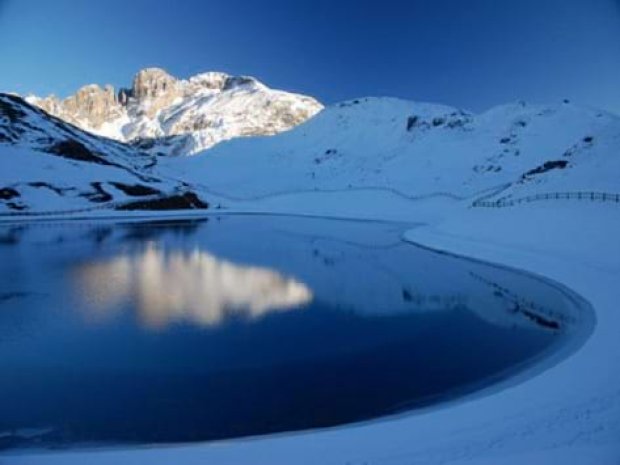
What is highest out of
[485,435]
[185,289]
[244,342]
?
[485,435]

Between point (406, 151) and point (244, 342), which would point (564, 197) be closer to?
point (244, 342)

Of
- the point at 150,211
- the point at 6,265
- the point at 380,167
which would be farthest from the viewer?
the point at 380,167

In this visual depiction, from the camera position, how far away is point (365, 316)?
18656 millimetres

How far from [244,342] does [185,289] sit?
869 cm

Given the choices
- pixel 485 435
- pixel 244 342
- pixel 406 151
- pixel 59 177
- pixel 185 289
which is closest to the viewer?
pixel 485 435

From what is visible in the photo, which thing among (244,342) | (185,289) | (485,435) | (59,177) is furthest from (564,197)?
(59,177)

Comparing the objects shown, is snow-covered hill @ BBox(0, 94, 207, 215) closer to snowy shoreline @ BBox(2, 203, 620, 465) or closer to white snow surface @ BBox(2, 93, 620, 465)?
white snow surface @ BBox(2, 93, 620, 465)

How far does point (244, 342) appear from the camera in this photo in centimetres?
1514

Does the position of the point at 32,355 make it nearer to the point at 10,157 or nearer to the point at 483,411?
the point at 483,411

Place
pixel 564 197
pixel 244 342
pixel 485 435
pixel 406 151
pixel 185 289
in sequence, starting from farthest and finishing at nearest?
pixel 406 151
pixel 564 197
pixel 185 289
pixel 244 342
pixel 485 435

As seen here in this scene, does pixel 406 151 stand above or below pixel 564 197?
above

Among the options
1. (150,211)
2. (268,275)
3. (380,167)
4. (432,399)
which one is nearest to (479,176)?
(380,167)

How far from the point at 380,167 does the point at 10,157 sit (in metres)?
70.9

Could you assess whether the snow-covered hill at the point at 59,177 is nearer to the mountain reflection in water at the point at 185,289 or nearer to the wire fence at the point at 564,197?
the mountain reflection in water at the point at 185,289
